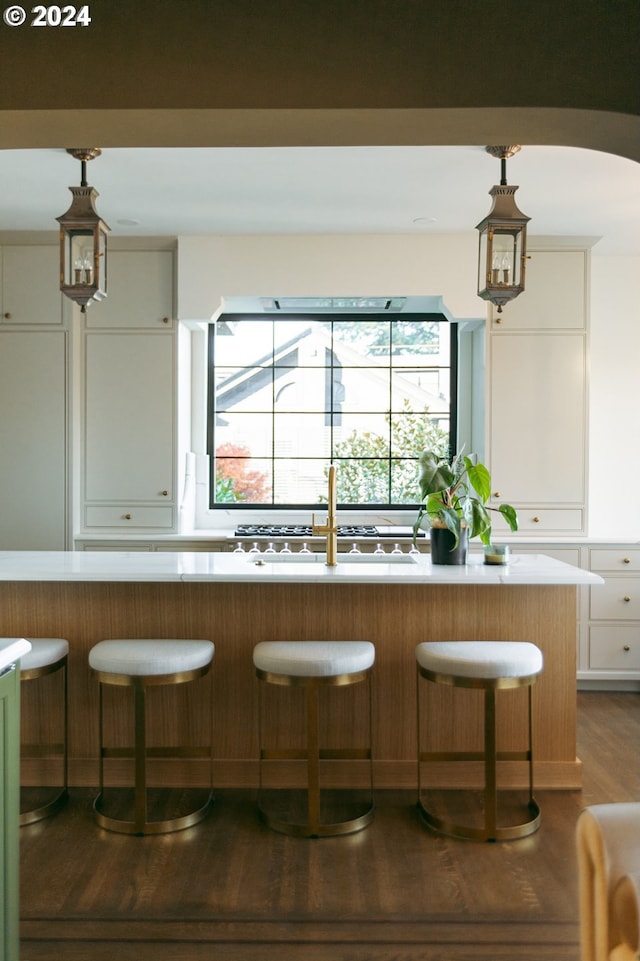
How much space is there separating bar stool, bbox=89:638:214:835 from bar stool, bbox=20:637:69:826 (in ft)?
0.66

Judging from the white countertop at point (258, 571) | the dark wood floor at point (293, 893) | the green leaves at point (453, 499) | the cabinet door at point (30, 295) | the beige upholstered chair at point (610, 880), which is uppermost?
the cabinet door at point (30, 295)

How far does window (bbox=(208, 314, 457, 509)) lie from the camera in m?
5.64

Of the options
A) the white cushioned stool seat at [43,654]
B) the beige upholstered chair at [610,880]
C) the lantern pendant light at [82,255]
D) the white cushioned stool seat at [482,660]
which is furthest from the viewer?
the lantern pendant light at [82,255]

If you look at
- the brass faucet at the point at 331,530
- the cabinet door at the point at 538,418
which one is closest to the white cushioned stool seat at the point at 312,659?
the brass faucet at the point at 331,530

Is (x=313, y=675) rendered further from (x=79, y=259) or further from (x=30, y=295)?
(x=30, y=295)

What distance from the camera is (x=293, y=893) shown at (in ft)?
8.23

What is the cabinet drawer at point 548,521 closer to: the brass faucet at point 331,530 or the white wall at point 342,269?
the white wall at point 342,269

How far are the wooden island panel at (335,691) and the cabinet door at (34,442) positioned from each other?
5.47 feet

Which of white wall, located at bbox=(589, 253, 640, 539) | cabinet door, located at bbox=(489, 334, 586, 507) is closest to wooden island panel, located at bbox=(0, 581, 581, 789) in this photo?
cabinet door, located at bbox=(489, 334, 586, 507)

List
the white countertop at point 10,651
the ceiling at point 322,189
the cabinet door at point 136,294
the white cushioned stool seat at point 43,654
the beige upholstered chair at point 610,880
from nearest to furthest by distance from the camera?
the beige upholstered chair at point 610,880 → the white countertop at point 10,651 → the white cushioned stool seat at point 43,654 → the ceiling at point 322,189 → the cabinet door at point 136,294

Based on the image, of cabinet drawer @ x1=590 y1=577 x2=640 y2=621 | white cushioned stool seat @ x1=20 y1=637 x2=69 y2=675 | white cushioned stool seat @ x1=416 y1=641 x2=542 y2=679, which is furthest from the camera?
cabinet drawer @ x1=590 y1=577 x2=640 y2=621

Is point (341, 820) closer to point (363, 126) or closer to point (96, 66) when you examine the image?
point (363, 126)

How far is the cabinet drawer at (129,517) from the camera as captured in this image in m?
5.00

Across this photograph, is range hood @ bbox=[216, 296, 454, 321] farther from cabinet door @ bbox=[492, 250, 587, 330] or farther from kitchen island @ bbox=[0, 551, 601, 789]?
kitchen island @ bbox=[0, 551, 601, 789]
